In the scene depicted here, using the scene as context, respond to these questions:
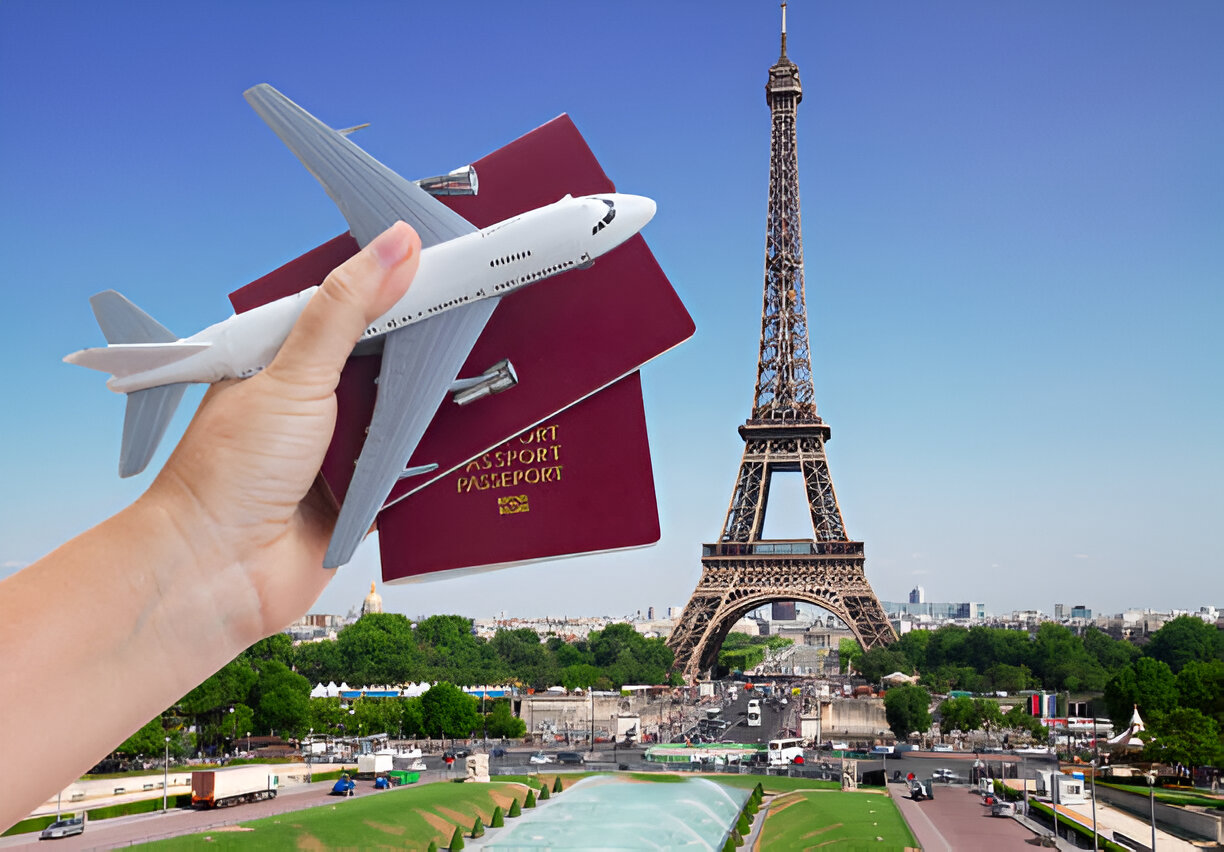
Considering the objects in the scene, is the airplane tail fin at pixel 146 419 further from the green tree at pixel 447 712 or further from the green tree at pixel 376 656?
the green tree at pixel 376 656

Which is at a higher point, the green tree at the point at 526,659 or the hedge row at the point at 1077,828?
the green tree at the point at 526,659

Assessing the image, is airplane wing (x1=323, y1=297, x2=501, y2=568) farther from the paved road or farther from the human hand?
the paved road

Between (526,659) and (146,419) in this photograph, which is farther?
(526,659)

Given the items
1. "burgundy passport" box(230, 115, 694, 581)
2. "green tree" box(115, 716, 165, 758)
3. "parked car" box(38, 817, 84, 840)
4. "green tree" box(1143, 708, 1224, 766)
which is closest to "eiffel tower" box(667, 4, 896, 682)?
"green tree" box(1143, 708, 1224, 766)

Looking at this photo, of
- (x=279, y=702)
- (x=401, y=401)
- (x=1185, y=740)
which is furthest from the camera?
(x=279, y=702)

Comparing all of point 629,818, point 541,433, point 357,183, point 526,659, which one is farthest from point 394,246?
point 526,659

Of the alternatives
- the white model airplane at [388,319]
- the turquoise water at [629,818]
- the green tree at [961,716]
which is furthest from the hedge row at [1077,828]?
the white model airplane at [388,319]

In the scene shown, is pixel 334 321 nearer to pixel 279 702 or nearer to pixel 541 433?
pixel 541 433
